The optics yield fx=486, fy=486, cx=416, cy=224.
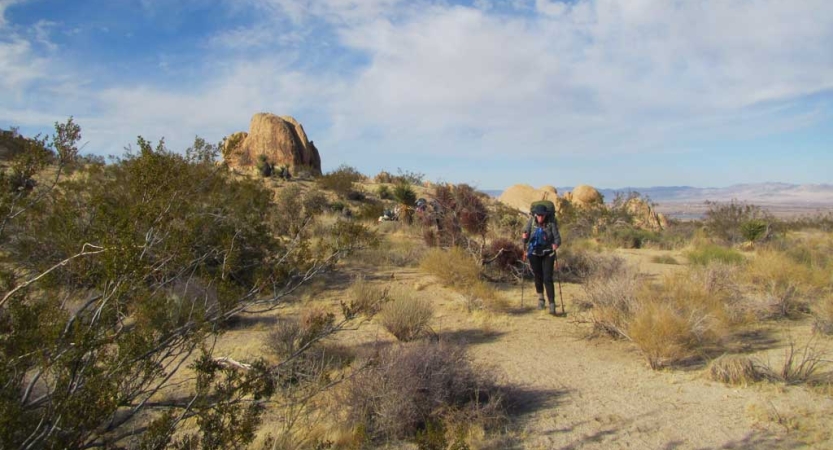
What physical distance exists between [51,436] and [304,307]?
5611 mm

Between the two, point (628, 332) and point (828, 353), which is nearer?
point (828, 353)

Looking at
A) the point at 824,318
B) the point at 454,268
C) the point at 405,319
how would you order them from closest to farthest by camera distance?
the point at 405,319 < the point at 824,318 < the point at 454,268

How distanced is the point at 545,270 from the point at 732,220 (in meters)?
14.8

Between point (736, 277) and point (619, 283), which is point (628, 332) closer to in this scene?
point (619, 283)

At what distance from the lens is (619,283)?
274 inches

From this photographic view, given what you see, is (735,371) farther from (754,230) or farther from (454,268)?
(754,230)

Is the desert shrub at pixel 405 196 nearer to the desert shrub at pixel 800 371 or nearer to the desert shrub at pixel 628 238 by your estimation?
the desert shrub at pixel 628 238

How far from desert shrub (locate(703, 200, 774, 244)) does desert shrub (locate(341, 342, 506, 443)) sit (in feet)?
53.6

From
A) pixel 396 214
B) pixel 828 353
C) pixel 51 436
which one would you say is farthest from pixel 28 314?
pixel 396 214

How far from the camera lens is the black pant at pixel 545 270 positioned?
7.53 m

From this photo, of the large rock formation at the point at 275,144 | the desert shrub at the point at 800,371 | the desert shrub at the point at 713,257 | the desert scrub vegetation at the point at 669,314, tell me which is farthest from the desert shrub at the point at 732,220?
the large rock formation at the point at 275,144

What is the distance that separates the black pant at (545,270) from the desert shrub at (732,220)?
12636 mm

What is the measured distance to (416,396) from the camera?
13.0 feet

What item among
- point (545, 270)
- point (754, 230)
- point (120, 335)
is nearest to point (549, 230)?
point (545, 270)
